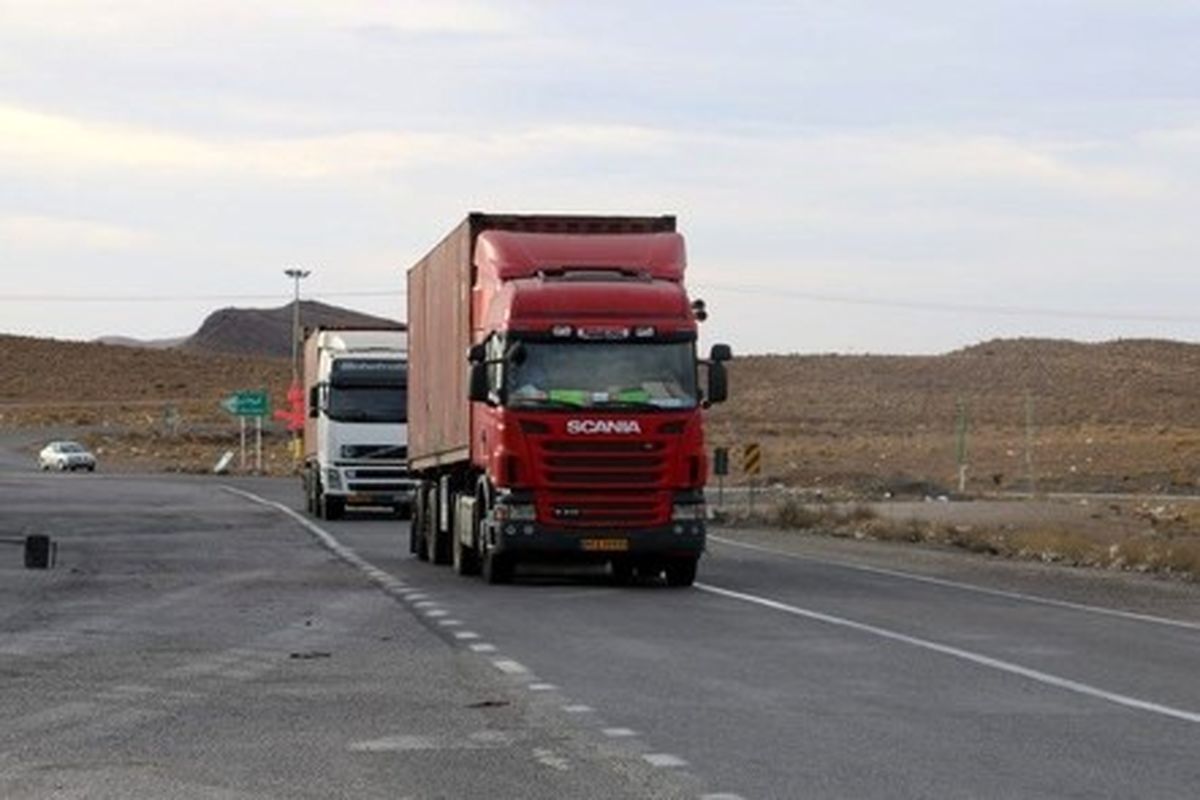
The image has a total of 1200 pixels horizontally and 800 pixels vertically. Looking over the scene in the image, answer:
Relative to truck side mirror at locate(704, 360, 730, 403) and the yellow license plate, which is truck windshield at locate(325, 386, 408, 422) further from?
the yellow license plate

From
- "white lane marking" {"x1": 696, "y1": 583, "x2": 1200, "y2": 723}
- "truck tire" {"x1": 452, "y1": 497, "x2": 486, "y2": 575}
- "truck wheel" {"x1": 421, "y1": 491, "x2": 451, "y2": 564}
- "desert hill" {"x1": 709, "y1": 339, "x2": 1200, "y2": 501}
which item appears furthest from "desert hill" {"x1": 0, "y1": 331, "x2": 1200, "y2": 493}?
"white lane marking" {"x1": 696, "y1": 583, "x2": 1200, "y2": 723}

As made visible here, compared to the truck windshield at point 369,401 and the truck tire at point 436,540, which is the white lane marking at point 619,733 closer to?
the truck tire at point 436,540

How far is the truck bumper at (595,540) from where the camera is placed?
96.8 feet

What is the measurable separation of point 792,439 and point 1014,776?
4456 inches

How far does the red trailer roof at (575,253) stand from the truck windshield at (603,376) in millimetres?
1238

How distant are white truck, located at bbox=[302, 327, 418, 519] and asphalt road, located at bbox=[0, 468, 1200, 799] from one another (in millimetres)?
16932

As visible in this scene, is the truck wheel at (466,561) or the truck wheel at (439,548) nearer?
the truck wheel at (466,561)

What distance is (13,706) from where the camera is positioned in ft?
54.4

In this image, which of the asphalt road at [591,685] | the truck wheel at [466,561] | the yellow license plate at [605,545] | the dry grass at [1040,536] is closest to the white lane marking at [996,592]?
the asphalt road at [591,685]

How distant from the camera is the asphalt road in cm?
1312

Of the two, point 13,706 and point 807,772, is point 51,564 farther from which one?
point 807,772

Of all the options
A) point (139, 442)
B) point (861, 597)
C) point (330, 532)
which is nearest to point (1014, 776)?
point (861, 597)

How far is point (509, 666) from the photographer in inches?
771

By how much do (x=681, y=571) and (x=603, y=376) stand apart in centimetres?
245
